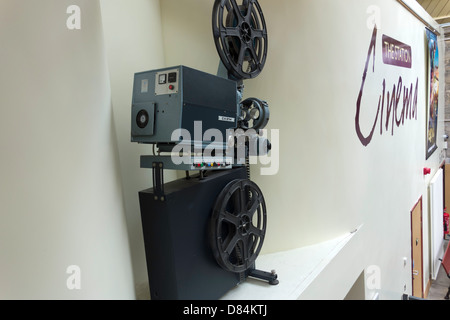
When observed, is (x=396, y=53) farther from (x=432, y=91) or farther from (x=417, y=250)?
(x=417, y=250)

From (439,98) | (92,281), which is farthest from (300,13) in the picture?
→ (439,98)

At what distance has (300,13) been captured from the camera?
2305mm

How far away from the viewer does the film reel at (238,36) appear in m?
1.55

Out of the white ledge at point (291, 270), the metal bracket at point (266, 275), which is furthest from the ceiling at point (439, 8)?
the metal bracket at point (266, 275)

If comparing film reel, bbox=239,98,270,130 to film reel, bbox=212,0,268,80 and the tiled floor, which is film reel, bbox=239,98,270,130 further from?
the tiled floor

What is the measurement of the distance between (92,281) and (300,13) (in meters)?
2.24

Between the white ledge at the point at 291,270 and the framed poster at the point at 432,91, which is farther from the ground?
the framed poster at the point at 432,91

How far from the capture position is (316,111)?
2.47 metres

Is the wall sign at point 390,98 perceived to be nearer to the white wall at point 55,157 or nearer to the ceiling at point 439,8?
the white wall at point 55,157

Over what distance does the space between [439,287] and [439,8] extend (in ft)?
21.7

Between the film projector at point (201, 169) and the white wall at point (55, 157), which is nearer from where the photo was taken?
the white wall at point (55, 157)

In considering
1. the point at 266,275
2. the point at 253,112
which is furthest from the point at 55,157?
the point at 266,275

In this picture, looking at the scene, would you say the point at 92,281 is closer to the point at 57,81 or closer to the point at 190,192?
the point at 190,192

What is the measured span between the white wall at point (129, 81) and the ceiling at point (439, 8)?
8261 millimetres
